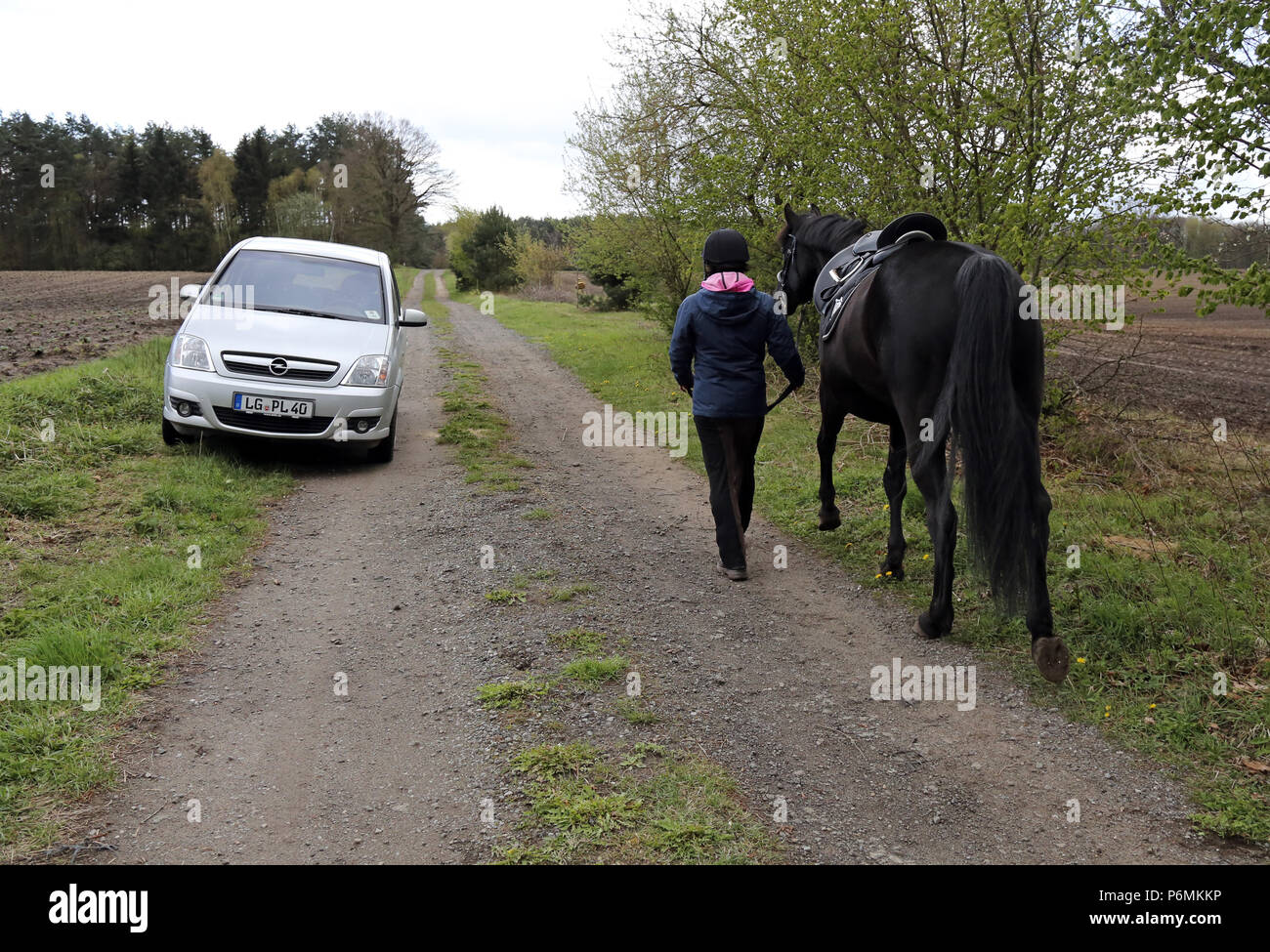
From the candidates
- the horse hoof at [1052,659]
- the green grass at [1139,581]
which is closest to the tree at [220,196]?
the green grass at [1139,581]

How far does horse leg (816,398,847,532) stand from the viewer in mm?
6406

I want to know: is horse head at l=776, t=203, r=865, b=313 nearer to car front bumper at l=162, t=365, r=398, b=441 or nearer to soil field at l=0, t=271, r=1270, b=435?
soil field at l=0, t=271, r=1270, b=435

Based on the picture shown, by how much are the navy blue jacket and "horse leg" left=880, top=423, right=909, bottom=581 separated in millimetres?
928

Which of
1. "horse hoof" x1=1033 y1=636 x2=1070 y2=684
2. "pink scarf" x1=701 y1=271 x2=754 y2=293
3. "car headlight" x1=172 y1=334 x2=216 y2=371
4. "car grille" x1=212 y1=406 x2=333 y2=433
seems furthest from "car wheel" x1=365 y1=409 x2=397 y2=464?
"horse hoof" x1=1033 y1=636 x2=1070 y2=684

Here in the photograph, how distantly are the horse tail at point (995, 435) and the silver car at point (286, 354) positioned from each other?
579 centimetres

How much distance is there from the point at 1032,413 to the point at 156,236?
2970 inches

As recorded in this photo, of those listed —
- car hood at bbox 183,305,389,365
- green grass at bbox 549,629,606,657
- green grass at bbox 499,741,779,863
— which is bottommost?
green grass at bbox 499,741,779,863

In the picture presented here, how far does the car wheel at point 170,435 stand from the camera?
8.43 meters

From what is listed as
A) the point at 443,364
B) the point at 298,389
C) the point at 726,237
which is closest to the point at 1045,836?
the point at 726,237

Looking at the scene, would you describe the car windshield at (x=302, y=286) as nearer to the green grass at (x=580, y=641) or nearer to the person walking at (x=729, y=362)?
the person walking at (x=729, y=362)

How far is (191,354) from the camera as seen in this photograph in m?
8.05

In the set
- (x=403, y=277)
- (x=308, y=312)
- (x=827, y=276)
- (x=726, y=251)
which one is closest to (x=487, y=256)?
(x=403, y=277)
